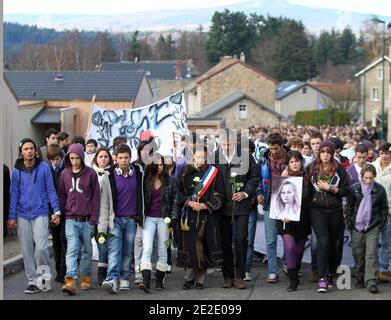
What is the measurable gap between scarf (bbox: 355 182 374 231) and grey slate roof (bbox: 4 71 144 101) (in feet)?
51.6

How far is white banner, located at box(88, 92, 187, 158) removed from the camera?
16266 mm

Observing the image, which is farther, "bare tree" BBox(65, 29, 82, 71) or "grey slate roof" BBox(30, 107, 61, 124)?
"grey slate roof" BBox(30, 107, 61, 124)

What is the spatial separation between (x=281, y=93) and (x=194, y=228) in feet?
284

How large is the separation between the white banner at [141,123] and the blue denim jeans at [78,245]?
5430 mm

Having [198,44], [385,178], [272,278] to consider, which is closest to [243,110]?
[198,44]

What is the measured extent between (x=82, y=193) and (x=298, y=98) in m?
88.5

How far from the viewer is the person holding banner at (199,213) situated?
10.6 meters

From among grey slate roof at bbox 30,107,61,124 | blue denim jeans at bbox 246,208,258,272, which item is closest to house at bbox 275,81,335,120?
grey slate roof at bbox 30,107,61,124

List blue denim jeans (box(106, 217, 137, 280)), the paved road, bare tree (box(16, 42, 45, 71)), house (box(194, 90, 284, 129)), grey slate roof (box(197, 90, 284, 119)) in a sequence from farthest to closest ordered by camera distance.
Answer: house (box(194, 90, 284, 129)) < grey slate roof (box(197, 90, 284, 119)) < bare tree (box(16, 42, 45, 71)) < blue denim jeans (box(106, 217, 137, 280)) < the paved road

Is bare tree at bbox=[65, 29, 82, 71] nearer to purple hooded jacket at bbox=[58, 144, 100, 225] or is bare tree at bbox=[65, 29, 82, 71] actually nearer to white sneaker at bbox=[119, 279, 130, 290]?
purple hooded jacket at bbox=[58, 144, 100, 225]

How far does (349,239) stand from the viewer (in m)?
12.2

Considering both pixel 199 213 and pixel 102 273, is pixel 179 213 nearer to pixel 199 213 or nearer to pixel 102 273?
pixel 199 213

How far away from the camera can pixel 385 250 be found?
11492 millimetres
